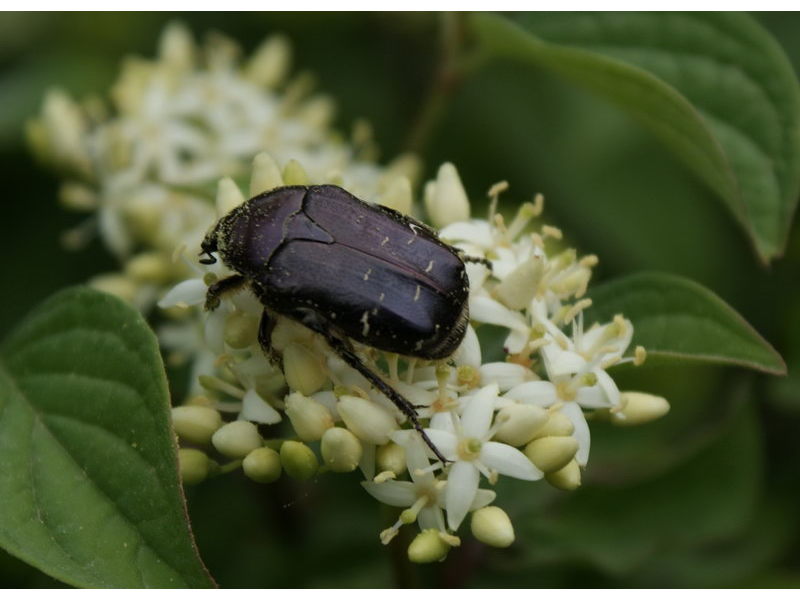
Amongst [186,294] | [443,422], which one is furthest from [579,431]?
[186,294]

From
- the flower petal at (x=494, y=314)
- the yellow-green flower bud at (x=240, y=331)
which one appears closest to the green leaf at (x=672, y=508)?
the flower petal at (x=494, y=314)

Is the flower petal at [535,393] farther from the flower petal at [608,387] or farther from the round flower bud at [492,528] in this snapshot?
the round flower bud at [492,528]

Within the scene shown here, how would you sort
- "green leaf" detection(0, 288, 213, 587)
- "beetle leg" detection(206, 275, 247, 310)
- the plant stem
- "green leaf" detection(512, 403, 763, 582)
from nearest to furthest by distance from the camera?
"green leaf" detection(0, 288, 213, 587), "beetle leg" detection(206, 275, 247, 310), "green leaf" detection(512, 403, 763, 582), the plant stem

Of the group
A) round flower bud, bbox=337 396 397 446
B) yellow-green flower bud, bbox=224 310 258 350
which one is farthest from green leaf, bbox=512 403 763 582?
yellow-green flower bud, bbox=224 310 258 350

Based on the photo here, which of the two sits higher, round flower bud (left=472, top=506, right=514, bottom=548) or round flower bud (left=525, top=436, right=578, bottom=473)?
round flower bud (left=525, top=436, right=578, bottom=473)

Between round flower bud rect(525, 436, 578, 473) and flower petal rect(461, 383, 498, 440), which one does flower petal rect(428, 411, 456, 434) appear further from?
round flower bud rect(525, 436, 578, 473)

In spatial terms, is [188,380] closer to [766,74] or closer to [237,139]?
[237,139]
